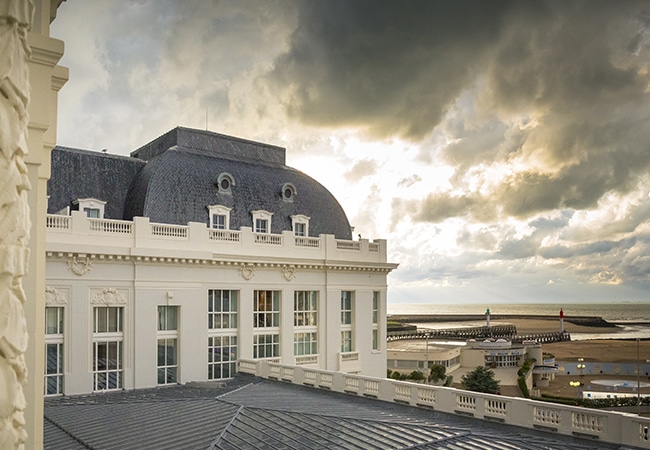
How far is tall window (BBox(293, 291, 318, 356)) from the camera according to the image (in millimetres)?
38666

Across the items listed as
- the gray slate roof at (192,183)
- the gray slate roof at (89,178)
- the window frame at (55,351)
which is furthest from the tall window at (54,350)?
the gray slate roof at (192,183)

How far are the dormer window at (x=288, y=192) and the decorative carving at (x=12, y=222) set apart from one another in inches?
1382

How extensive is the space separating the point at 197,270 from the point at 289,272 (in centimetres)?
630

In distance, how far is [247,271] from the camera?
3619 centimetres

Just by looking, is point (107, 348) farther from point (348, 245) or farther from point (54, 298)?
point (348, 245)

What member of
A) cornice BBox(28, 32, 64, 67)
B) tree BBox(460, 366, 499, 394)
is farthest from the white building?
cornice BBox(28, 32, 64, 67)

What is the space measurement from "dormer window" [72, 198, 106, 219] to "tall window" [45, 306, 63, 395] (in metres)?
6.22

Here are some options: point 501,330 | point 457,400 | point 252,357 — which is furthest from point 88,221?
point 501,330

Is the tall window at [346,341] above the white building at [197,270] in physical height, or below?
below

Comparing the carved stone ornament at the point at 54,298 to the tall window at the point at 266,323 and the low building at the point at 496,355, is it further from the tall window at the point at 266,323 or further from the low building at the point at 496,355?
the low building at the point at 496,355

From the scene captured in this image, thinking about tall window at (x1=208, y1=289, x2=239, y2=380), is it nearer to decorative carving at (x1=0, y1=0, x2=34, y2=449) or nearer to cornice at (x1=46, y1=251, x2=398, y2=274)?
cornice at (x1=46, y1=251, x2=398, y2=274)

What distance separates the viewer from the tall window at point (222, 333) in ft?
→ 114

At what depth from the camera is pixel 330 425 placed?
802 inches

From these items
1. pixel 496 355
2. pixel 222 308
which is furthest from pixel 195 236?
pixel 496 355
